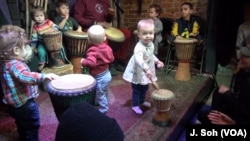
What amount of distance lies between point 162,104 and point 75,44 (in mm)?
1658

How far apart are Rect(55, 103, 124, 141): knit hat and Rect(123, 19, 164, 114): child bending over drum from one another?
5.01ft

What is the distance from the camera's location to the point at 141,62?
8.48 feet

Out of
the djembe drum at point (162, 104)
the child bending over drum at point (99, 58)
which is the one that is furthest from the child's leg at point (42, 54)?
the djembe drum at point (162, 104)

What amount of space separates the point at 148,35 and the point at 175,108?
0.90 m

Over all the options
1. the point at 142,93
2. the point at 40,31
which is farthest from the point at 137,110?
the point at 40,31

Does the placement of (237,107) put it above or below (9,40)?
below

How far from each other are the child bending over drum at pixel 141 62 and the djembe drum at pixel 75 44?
108 cm

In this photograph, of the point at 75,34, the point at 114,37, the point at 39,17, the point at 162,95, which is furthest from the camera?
the point at 114,37

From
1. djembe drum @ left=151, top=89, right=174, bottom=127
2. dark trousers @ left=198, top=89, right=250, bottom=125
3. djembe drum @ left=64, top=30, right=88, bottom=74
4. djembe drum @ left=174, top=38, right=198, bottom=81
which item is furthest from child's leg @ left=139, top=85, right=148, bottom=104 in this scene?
djembe drum @ left=64, top=30, right=88, bottom=74

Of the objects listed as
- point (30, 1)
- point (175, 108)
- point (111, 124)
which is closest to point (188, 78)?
point (175, 108)

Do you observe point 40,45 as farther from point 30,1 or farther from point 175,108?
point 175,108

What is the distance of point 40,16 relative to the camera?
3375 mm

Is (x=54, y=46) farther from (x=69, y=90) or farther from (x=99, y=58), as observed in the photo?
(x=69, y=90)

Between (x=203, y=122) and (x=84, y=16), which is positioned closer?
(x=203, y=122)
